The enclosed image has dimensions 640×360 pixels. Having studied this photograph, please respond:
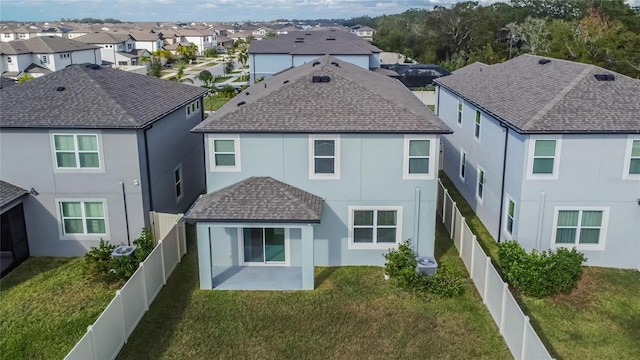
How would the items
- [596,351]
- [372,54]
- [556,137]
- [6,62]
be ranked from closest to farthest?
[596,351], [556,137], [372,54], [6,62]

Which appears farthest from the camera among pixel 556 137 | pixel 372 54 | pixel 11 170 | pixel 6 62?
pixel 6 62

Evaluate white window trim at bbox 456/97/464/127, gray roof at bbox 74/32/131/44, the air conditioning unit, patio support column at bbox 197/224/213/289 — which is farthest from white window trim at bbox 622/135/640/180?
gray roof at bbox 74/32/131/44

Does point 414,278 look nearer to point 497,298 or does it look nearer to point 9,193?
point 497,298

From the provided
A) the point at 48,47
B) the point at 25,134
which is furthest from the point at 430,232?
the point at 48,47

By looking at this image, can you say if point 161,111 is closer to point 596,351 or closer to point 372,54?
point 596,351

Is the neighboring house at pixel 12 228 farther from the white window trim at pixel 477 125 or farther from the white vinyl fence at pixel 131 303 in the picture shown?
the white window trim at pixel 477 125

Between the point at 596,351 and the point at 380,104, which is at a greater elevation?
the point at 380,104

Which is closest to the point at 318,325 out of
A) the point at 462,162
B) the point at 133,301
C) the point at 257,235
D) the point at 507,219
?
the point at 257,235
